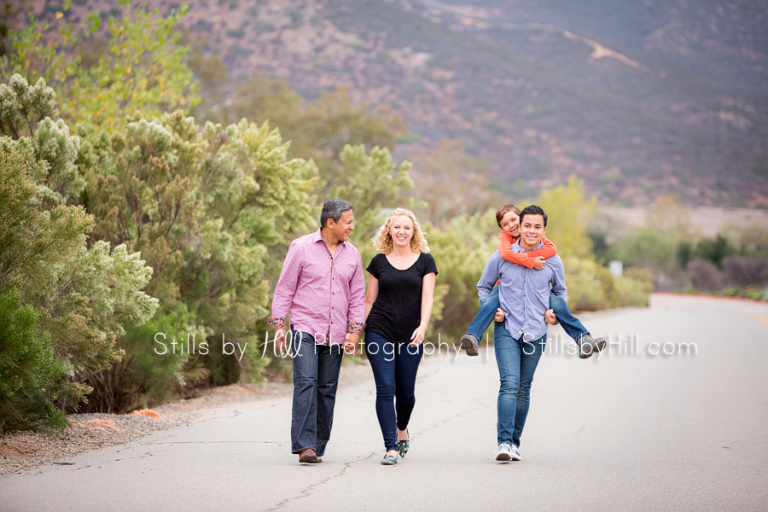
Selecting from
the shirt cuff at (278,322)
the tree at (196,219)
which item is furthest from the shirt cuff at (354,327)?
the tree at (196,219)

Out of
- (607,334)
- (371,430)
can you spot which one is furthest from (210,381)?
(607,334)

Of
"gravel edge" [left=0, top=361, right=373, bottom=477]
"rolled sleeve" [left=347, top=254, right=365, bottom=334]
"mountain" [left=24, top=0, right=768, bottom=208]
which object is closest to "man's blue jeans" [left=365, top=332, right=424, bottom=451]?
"rolled sleeve" [left=347, top=254, right=365, bottom=334]

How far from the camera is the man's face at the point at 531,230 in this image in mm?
6496

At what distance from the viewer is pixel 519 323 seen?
6324mm

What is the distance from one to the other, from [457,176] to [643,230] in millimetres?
30644

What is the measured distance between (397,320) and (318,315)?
596mm

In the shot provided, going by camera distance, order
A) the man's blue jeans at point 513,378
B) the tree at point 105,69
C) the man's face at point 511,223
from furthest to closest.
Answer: the tree at point 105,69 < the man's face at point 511,223 < the man's blue jeans at point 513,378

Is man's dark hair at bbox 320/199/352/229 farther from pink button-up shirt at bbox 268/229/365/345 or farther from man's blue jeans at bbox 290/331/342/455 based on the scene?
man's blue jeans at bbox 290/331/342/455

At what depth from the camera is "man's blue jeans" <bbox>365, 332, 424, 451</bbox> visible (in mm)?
6148

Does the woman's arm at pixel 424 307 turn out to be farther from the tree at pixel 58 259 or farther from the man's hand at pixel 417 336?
the tree at pixel 58 259

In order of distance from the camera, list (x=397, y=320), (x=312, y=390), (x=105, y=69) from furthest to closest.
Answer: (x=105, y=69) → (x=397, y=320) → (x=312, y=390)

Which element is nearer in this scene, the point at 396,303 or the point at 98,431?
the point at 396,303

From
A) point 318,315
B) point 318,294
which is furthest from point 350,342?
point 318,294

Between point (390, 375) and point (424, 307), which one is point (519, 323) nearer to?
point (424, 307)
